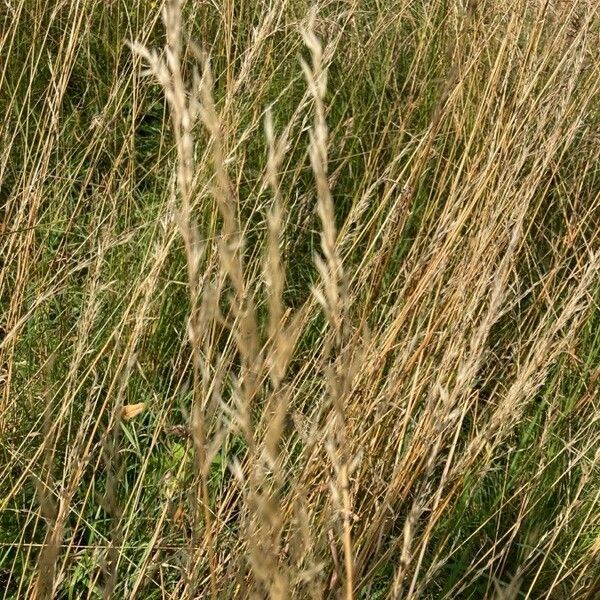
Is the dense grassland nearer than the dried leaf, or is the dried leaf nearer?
the dense grassland

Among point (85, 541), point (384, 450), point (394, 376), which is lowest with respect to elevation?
point (85, 541)

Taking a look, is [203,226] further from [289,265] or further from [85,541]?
[85,541]

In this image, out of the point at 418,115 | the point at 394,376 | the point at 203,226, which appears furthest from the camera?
the point at 418,115

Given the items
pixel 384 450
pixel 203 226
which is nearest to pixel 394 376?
pixel 384 450

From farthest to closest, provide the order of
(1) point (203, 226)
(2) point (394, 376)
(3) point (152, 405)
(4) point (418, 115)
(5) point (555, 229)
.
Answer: (4) point (418, 115)
(5) point (555, 229)
(1) point (203, 226)
(3) point (152, 405)
(2) point (394, 376)

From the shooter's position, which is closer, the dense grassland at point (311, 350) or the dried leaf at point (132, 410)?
the dense grassland at point (311, 350)

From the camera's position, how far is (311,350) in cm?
185

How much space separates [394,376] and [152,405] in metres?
0.60

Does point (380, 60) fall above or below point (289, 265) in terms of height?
above

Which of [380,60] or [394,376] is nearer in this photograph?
[394,376]

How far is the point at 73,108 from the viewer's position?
241 centimetres

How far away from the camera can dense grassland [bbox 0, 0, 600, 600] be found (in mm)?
1153

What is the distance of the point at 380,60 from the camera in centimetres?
271

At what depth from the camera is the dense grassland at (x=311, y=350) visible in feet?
3.78
